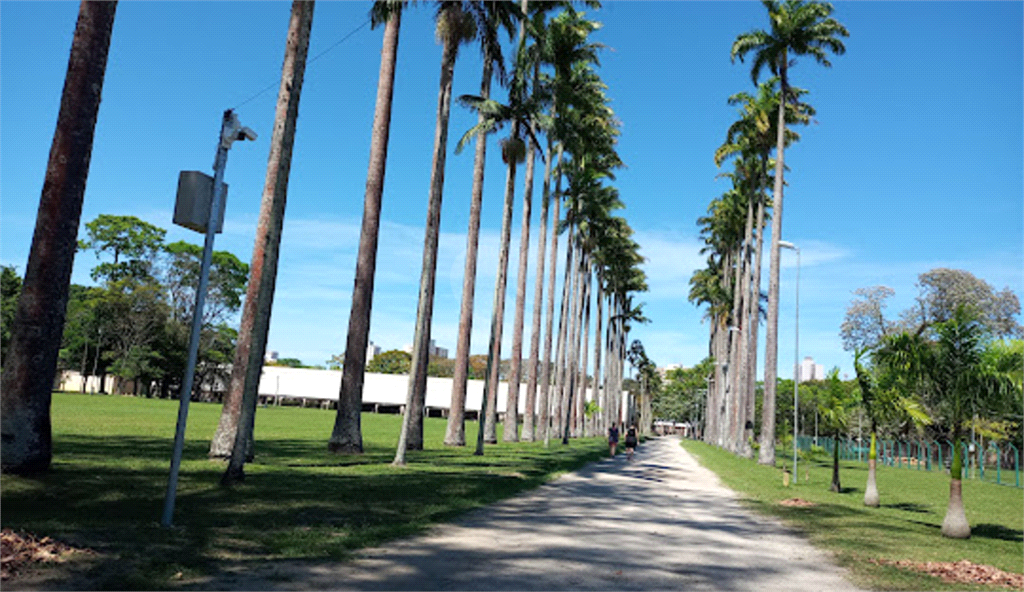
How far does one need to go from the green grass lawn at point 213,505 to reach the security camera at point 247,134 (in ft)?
15.0

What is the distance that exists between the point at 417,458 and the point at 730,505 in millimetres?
9356

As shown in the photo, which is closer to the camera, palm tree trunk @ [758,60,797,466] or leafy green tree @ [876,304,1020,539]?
leafy green tree @ [876,304,1020,539]

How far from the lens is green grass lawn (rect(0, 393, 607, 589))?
271 inches

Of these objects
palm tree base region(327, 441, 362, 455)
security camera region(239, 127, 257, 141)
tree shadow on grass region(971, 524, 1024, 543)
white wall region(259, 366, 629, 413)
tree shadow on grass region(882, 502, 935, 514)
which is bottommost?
tree shadow on grass region(882, 502, 935, 514)

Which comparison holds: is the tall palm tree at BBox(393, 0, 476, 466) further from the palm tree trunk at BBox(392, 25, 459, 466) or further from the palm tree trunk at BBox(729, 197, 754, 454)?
the palm tree trunk at BBox(729, 197, 754, 454)

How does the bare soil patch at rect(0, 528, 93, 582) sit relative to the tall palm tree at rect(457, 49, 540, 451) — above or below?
below

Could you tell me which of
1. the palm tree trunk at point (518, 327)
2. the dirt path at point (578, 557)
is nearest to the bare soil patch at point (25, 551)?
the dirt path at point (578, 557)

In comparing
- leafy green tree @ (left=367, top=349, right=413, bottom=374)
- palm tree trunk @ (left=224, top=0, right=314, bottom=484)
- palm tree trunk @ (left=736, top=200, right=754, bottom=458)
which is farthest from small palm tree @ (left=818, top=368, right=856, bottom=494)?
leafy green tree @ (left=367, top=349, right=413, bottom=374)

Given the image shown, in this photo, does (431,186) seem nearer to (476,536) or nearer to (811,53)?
(476,536)

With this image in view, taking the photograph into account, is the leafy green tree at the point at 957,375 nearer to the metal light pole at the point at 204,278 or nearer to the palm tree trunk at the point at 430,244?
the palm tree trunk at the point at 430,244

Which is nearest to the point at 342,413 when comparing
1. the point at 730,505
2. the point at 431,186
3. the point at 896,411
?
the point at 431,186

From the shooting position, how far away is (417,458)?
70.0 ft

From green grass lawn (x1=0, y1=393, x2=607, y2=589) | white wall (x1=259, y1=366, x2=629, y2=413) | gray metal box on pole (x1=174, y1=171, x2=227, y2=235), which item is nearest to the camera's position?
green grass lawn (x1=0, y1=393, x2=607, y2=589)

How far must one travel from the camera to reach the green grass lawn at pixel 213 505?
6887 millimetres
